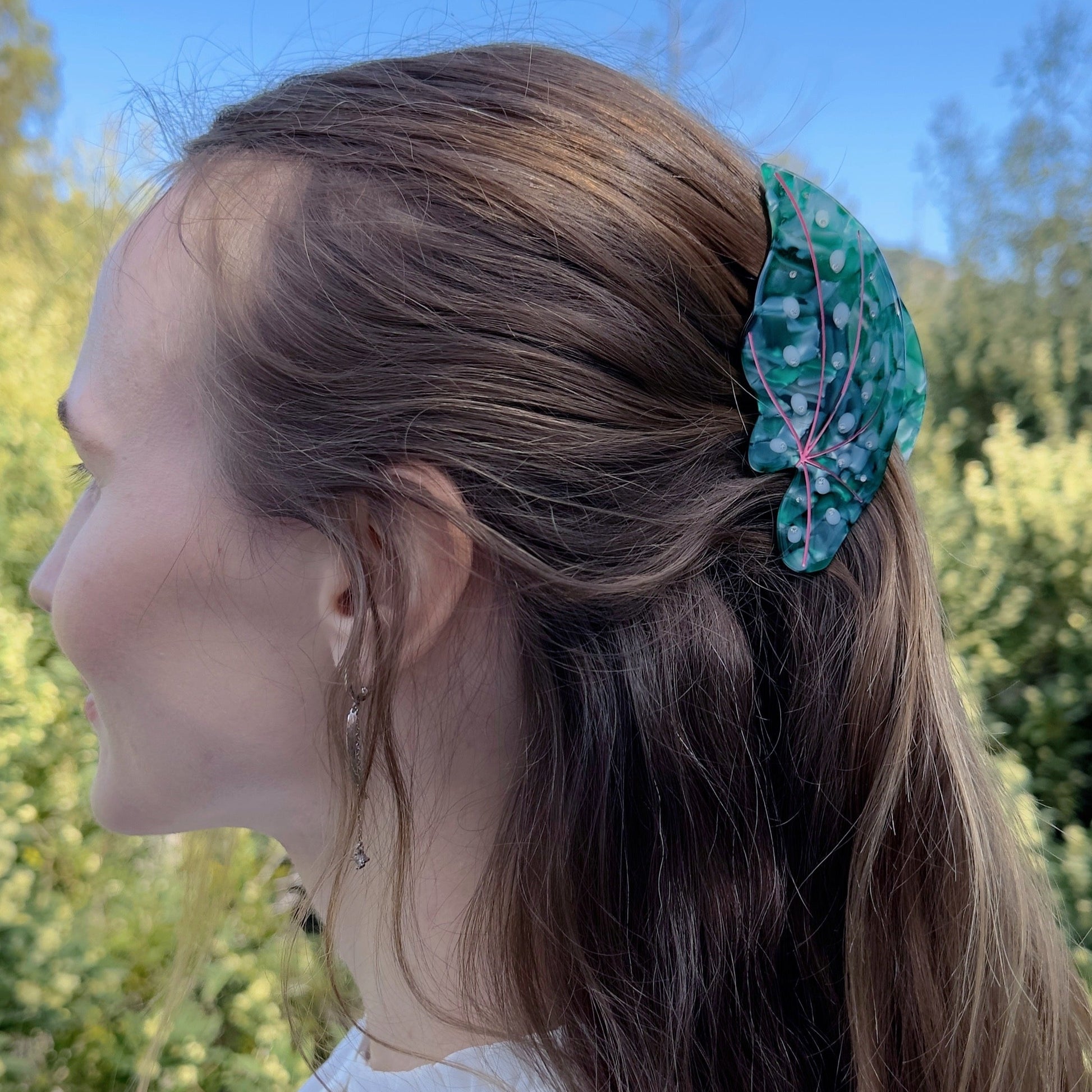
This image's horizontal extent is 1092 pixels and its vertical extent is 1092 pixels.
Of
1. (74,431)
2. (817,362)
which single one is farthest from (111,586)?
(817,362)

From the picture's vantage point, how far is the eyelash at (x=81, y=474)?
38.7 inches

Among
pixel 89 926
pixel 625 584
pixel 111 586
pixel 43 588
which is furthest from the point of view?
pixel 89 926

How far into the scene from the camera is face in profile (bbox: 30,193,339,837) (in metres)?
0.84

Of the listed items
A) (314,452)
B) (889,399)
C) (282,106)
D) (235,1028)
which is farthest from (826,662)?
(235,1028)

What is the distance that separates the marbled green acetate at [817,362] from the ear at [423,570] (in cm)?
31

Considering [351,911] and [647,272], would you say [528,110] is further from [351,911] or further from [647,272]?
[351,911]

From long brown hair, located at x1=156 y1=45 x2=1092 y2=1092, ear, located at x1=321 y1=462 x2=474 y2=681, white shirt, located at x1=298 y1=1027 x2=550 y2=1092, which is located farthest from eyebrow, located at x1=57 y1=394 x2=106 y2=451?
white shirt, located at x1=298 y1=1027 x2=550 y2=1092

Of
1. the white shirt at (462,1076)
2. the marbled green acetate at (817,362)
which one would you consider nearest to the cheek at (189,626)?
the white shirt at (462,1076)

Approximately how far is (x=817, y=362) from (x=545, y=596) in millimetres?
359

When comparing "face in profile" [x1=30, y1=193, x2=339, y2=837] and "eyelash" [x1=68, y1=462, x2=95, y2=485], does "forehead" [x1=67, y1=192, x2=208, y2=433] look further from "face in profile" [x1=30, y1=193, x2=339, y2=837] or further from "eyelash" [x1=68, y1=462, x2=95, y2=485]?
"eyelash" [x1=68, y1=462, x2=95, y2=485]

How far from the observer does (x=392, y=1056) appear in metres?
1.02

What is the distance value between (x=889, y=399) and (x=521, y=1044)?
2.59 ft

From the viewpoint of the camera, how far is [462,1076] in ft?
2.91

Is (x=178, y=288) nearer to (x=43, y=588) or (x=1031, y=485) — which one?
(x=43, y=588)
